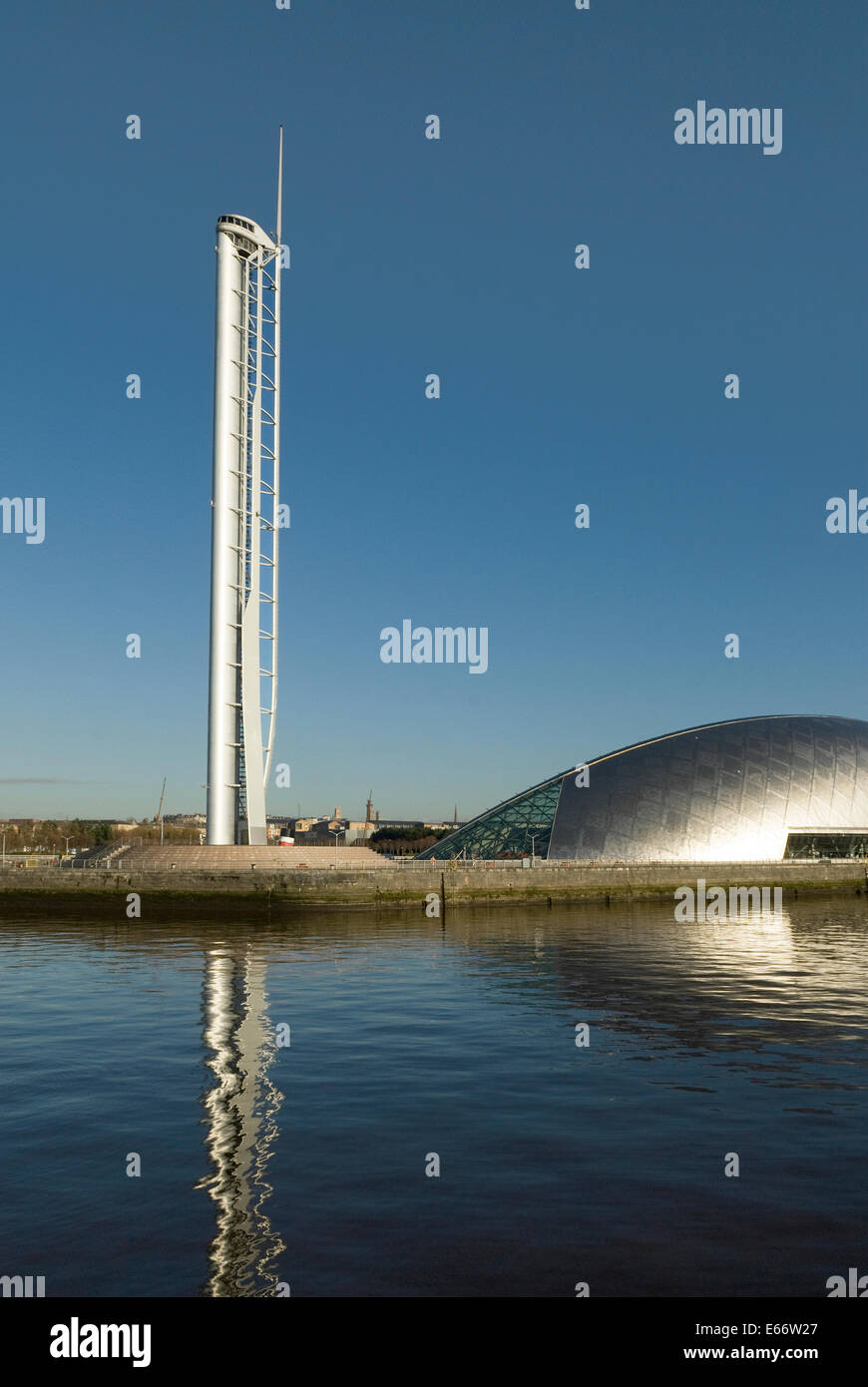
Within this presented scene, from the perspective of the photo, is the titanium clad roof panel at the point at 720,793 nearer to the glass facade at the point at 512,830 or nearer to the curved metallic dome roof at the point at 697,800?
the curved metallic dome roof at the point at 697,800

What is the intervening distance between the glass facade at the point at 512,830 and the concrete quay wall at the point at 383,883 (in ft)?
41.7

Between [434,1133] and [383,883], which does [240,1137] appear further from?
[383,883]

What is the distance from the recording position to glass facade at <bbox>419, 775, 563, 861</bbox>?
275 feet

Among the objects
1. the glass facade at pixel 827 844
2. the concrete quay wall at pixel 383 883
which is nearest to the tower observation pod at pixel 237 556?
the concrete quay wall at pixel 383 883

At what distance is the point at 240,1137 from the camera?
1479 centimetres

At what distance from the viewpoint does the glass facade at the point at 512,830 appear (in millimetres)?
83688

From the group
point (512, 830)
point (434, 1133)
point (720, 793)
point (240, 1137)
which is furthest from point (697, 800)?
point (240, 1137)

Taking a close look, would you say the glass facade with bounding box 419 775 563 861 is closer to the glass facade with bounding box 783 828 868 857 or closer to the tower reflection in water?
the glass facade with bounding box 783 828 868 857

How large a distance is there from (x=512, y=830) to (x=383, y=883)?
27.0 m

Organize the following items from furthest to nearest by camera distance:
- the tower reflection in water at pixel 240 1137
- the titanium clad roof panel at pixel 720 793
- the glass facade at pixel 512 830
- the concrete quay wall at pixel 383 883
A: 1. the glass facade at pixel 512 830
2. the titanium clad roof panel at pixel 720 793
3. the concrete quay wall at pixel 383 883
4. the tower reflection in water at pixel 240 1137

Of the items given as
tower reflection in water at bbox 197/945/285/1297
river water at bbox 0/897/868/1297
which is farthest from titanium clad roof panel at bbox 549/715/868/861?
tower reflection in water at bbox 197/945/285/1297
